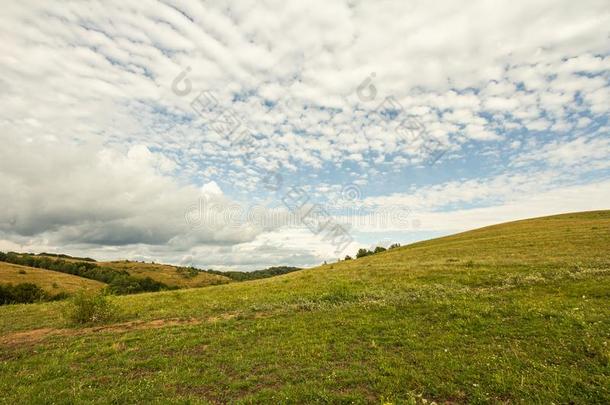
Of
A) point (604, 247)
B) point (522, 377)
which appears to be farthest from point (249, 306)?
point (604, 247)

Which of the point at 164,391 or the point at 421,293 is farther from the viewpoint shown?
Answer: the point at 421,293

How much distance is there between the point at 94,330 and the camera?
21.2m

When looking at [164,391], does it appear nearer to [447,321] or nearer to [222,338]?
[222,338]

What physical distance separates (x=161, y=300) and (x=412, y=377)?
28.4 m

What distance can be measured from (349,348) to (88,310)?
19944 mm

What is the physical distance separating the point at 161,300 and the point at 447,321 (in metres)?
27.4

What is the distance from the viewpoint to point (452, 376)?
11.3 metres

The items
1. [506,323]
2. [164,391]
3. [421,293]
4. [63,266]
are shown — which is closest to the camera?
[164,391]

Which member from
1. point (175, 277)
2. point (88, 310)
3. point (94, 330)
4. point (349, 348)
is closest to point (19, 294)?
point (88, 310)

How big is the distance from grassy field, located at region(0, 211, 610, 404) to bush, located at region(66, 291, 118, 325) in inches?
50.1

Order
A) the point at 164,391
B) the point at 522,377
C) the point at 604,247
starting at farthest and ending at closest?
1. the point at 604,247
2. the point at 164,391
3. the point at 522,377

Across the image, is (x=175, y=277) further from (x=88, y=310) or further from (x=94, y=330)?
(x=94, y=330)

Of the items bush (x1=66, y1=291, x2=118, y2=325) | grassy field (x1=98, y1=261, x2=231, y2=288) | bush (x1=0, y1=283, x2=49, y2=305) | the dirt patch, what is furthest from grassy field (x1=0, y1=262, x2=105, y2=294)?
the dirt patch

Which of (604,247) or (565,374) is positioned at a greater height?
(604,247)
